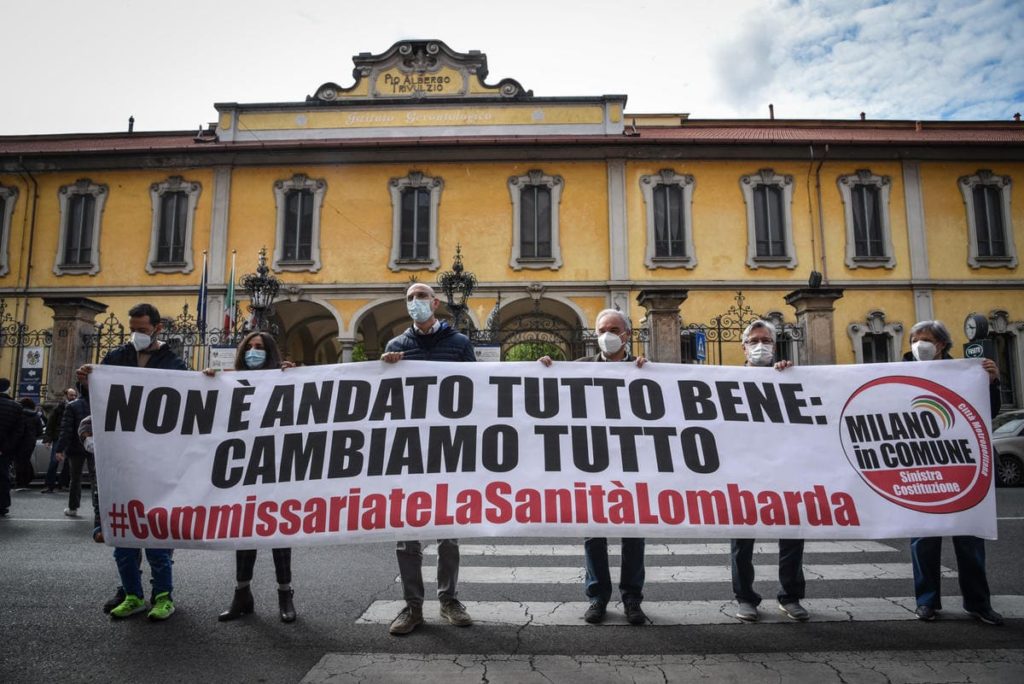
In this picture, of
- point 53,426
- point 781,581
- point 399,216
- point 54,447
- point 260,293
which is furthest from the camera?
point 399,216

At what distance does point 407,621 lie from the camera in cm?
404

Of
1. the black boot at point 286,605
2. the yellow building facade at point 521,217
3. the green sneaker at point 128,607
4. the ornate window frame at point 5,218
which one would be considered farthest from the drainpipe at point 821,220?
the ornate window frame at point 5,218

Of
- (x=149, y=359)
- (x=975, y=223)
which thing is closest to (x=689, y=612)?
(x=149, y=359)

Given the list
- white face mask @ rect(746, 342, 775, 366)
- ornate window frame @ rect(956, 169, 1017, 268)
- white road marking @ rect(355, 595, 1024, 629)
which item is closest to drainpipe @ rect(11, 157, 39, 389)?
white road marking @ rect(355, 595, 1024, 629)

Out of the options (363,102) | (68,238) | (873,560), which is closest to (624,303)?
(363,102)

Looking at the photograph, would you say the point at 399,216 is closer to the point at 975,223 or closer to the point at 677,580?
the point at 677,580

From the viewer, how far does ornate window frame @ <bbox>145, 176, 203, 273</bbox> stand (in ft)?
65.2

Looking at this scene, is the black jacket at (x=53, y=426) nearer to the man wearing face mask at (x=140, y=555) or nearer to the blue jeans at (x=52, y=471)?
the blue jeans at (x=52, y=471)

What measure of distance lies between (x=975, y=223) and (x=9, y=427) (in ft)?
81.1

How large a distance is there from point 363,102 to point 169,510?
738 inches

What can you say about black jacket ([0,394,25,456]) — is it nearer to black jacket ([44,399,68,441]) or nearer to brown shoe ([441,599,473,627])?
black jacket ([44,399,68,441])

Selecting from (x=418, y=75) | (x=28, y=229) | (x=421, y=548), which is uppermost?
(x=418, y=75)

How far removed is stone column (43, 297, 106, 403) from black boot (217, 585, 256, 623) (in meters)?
12.3

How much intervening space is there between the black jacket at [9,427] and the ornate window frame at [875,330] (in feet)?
65.8
